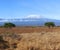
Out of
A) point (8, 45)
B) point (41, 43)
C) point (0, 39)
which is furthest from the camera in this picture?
point (0, 39)

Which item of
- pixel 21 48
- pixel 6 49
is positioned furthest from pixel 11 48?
pixel 21 48

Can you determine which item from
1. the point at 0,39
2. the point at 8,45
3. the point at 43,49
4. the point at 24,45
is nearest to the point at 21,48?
the point at 24,45

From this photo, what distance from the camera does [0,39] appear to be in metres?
23.3

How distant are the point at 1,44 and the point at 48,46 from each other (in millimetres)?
4678

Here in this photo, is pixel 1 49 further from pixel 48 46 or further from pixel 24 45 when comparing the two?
pixel 48 46

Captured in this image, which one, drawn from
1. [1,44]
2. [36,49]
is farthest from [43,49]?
[1,44]

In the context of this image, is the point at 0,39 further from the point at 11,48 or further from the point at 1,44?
the point at 11,48

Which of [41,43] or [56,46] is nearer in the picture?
[56,46]

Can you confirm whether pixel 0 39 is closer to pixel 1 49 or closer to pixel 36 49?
pixel 1 49

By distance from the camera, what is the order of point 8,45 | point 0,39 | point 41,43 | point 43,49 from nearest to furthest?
1. point 43,49
2. point 41,43
3. point 8,45
4. point 0,39

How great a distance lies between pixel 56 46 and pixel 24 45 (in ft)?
7.45

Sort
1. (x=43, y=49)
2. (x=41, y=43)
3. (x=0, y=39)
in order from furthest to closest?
(x=0, y=39)
(x=41, y=43)
(x=43, y=49)

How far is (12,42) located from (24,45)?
3.93 metres

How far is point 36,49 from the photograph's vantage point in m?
17.9
